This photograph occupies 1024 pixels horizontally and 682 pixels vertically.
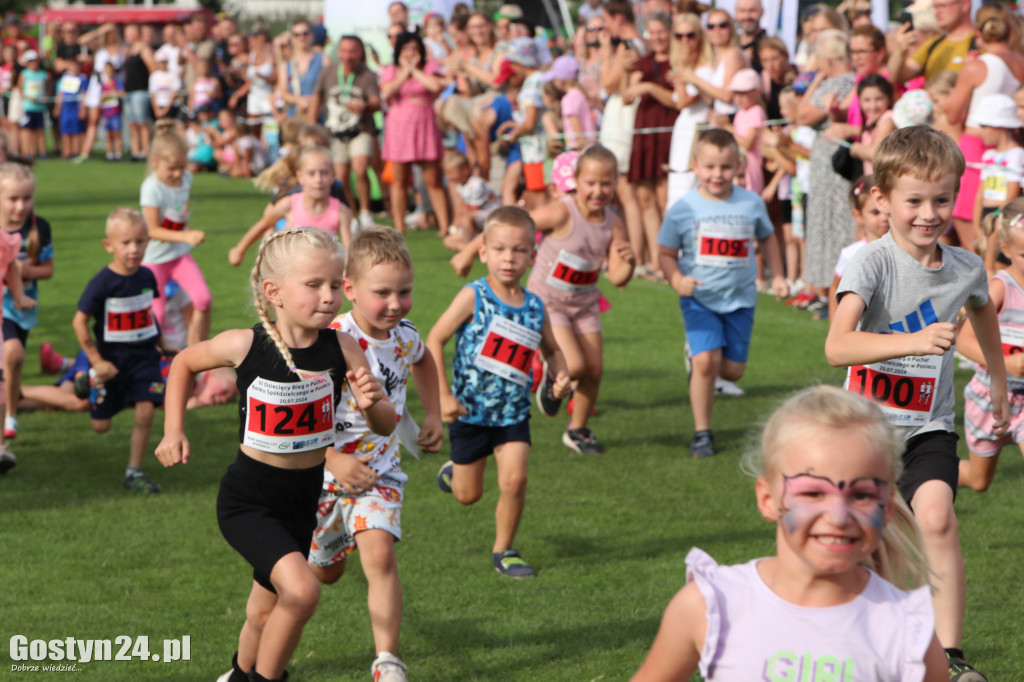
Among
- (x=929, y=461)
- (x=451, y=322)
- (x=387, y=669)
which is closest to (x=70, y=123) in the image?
(x=451, y=322)

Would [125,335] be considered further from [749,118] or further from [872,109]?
[749,118]

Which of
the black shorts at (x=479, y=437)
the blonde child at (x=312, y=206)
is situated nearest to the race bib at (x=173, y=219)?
the blonde child at (x=312, y=206)

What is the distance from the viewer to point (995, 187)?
8.04 meters

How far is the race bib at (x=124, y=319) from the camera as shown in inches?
252

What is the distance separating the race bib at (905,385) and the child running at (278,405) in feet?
5.12

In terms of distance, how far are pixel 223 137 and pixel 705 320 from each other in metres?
17.5

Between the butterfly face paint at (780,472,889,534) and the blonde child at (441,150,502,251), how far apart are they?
9910 millimetres

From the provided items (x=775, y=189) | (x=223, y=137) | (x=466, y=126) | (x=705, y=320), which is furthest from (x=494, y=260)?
(x=223, y=137)

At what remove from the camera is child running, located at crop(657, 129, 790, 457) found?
6852mm

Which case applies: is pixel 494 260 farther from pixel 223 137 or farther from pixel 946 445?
pixel 223 137

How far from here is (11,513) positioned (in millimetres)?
5809

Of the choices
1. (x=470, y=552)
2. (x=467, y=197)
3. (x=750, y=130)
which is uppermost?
(x=750, y=130)

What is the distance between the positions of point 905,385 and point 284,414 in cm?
197

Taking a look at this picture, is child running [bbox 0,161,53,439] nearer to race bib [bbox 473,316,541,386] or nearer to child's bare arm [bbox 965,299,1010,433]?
race bib [bbox 473,316,541,386]
